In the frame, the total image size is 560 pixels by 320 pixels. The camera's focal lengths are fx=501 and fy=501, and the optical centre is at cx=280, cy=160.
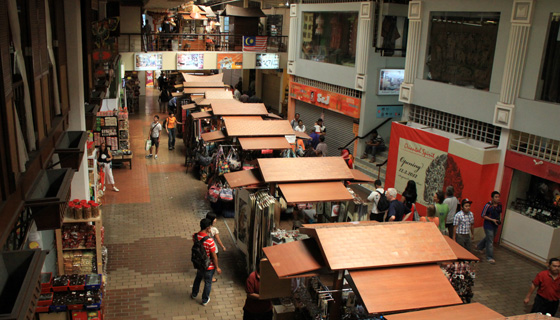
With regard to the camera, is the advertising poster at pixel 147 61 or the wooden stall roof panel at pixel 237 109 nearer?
the wooden stall roof panel at pixel 237 109

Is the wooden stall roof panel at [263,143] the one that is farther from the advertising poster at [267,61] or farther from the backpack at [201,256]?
the advertising poster at [267,61]

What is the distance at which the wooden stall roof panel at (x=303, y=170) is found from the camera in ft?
31.1

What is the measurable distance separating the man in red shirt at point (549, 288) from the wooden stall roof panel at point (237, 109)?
8936 millimetres

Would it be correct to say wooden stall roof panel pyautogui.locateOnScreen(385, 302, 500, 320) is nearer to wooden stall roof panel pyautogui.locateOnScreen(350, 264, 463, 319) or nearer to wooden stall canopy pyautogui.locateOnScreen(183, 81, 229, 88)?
wooden stall roof panel pyautogui.locateOnScreen(350, 264, 463, 319)

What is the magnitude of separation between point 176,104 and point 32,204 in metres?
19.1

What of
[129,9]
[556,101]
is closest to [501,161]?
[556,101]

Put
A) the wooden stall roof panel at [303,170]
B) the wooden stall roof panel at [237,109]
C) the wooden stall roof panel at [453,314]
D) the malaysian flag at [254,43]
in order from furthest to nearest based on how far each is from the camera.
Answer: the malaysian flag at [254,43], the wooden stall roof panel at [237,109], the wooden stall roof panel at [303,170], the wooden stall roof panel at [453,314]

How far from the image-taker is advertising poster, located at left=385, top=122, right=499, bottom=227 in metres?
12.5

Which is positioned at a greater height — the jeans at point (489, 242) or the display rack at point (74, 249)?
the display rack at point (74, 249)

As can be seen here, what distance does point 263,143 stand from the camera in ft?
40.1

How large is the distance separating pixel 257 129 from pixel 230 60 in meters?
13.0

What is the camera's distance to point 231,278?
10477 mm

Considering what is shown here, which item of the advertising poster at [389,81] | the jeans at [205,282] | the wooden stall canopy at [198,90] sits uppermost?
the advertising poster at [389,81]

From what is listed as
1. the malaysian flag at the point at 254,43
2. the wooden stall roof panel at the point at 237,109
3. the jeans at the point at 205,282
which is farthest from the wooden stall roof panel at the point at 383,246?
the malaysian flag at the point at 254,43
